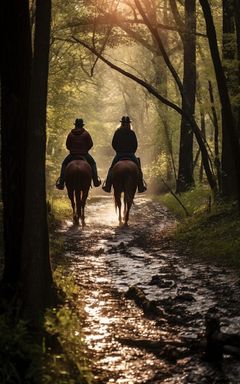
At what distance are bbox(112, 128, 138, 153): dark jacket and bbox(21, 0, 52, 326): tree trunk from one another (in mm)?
9148

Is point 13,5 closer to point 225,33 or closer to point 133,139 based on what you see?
point 225,33

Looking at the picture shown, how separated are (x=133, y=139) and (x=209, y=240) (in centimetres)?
508

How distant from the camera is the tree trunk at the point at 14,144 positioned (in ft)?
19.5

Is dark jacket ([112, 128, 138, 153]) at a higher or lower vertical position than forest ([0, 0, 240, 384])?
higher

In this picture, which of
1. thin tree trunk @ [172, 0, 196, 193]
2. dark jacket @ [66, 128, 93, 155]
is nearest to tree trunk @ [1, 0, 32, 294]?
dark jacket @ [66, 128, 93, 155]

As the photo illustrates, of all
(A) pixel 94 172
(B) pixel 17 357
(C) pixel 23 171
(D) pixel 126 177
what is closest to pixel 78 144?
(A) pixel 94 172

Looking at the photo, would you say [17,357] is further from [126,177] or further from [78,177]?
[126,177]

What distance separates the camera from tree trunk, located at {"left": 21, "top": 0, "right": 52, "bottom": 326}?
19.5ft

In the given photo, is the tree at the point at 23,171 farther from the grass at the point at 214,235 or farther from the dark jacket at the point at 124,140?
the dark jacket at the point at 124,140

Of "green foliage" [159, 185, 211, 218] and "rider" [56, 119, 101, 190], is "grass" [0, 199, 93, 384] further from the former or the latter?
"green foliage" [159, 185, 211, 218]

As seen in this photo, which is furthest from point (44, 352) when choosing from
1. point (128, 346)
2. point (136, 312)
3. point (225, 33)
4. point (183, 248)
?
point (225, 33)

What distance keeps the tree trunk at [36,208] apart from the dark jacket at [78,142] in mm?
9034

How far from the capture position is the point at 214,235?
11406 millimetres

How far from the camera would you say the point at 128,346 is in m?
5.65
